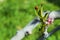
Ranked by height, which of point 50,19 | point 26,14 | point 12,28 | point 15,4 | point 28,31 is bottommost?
point 50,19

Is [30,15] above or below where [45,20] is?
above

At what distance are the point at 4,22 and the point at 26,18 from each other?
41cm

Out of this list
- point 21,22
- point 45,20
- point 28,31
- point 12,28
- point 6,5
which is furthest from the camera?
point 6,5

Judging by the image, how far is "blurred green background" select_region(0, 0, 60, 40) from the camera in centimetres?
395

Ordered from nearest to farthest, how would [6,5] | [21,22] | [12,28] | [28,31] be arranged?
[28,31] → [12,28] → [21,22] → [6,5]

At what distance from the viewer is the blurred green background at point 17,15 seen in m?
3.95

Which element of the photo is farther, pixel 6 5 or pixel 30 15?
pixel 6 5

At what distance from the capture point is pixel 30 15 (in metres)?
4.52

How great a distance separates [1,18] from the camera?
443 cm

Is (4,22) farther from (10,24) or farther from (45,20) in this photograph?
(45,20)

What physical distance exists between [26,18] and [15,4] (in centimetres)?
56

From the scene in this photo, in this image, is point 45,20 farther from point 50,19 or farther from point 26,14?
point 26,14

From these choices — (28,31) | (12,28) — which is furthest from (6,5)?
(28,31)

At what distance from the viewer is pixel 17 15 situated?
451cm
